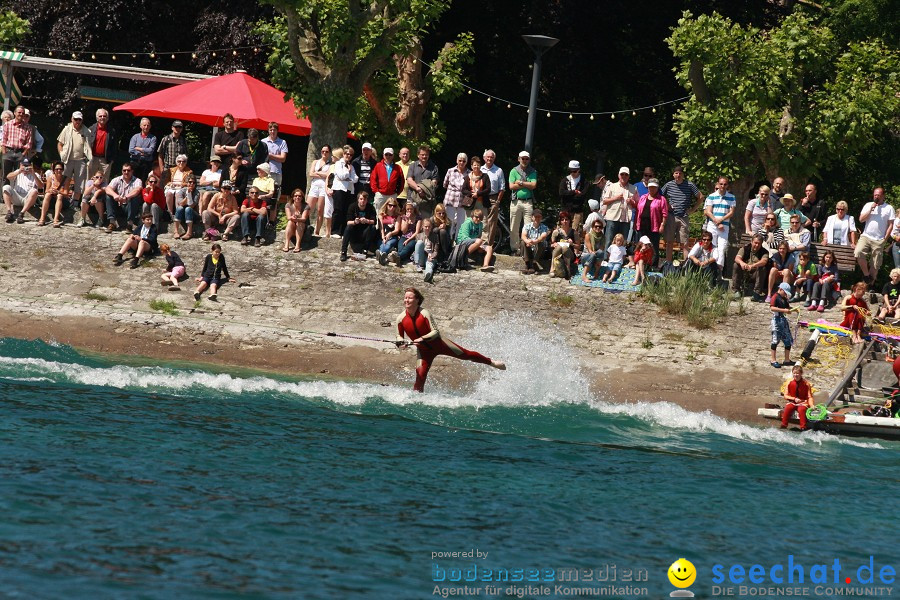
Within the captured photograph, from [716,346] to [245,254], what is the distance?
29.5ft

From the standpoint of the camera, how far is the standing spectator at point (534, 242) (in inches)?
934

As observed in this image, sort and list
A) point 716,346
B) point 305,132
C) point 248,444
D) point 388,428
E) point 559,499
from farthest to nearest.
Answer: point 305,132 < point 716,346 < point 388,428 < point 248,444 < point 559,499

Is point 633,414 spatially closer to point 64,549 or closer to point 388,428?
point 388,428

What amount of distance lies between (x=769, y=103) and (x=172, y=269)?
11.9m

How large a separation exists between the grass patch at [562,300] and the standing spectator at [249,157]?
20.4ft

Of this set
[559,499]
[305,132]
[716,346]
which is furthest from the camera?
[305,132]

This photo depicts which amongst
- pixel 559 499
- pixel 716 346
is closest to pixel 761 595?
pixel 559 499

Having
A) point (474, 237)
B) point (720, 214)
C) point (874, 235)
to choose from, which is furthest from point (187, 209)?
point (874, 235)

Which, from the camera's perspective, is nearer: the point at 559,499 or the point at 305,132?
the point at 559,499

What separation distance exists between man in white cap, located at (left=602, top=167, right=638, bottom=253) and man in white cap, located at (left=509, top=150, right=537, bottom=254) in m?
1.41

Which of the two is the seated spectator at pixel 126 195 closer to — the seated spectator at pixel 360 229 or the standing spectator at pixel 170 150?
the standing spectator at pixel 170 150

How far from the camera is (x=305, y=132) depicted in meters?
26.6

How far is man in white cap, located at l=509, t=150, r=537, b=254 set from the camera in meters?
23.8

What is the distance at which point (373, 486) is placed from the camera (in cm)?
1461
